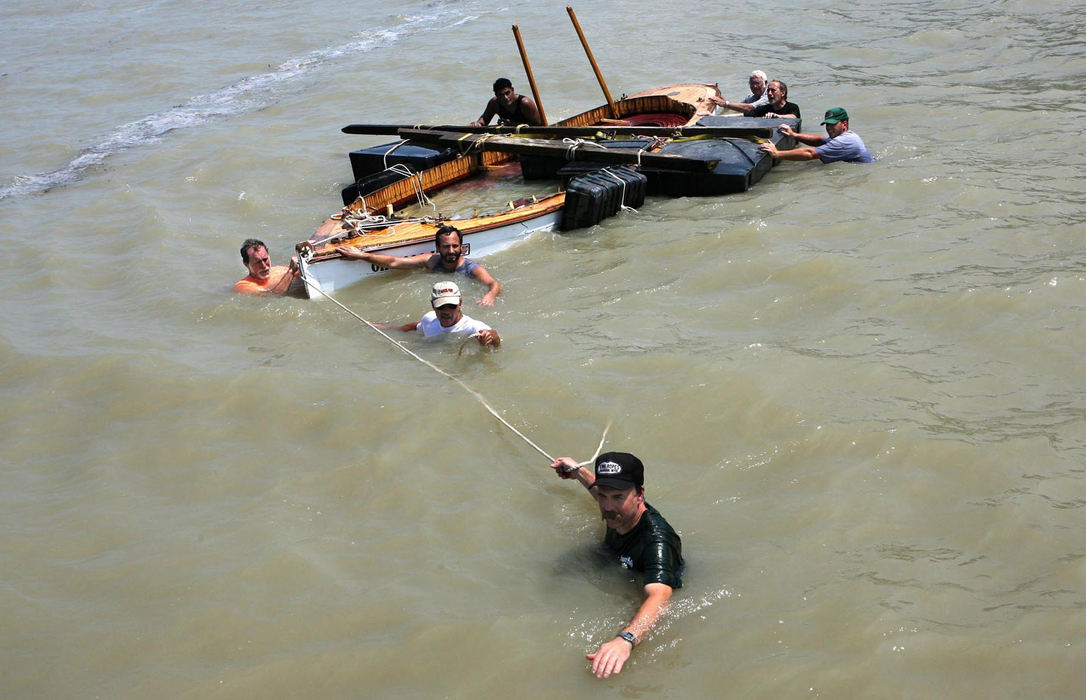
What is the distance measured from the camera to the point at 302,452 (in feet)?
21.6

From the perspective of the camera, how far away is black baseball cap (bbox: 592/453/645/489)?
4562 millimetres

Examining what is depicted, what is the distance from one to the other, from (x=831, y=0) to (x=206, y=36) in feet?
46.2

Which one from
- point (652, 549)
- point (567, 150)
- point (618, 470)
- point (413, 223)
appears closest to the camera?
point (618, 470)

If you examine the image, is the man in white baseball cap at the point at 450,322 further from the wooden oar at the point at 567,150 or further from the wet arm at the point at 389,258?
the wooden oar at the point at 567,150

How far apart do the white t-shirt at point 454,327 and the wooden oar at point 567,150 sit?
3518 millimetres

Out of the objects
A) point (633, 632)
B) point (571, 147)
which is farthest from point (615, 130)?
point (633, 632)

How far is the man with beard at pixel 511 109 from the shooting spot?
12.3m

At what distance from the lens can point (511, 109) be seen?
40.8 ft

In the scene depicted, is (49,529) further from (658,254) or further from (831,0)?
(831,0)

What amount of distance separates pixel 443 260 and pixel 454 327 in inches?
60.0

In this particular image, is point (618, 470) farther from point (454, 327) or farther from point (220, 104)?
point (220, 104)

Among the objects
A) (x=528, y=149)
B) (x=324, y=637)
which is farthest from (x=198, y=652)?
(x=528, y=149)

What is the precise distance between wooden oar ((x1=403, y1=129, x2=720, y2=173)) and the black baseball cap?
629 cm

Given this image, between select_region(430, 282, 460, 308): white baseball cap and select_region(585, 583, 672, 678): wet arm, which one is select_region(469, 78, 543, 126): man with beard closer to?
select_region(430, 282, 460, 308): white baseball cap
